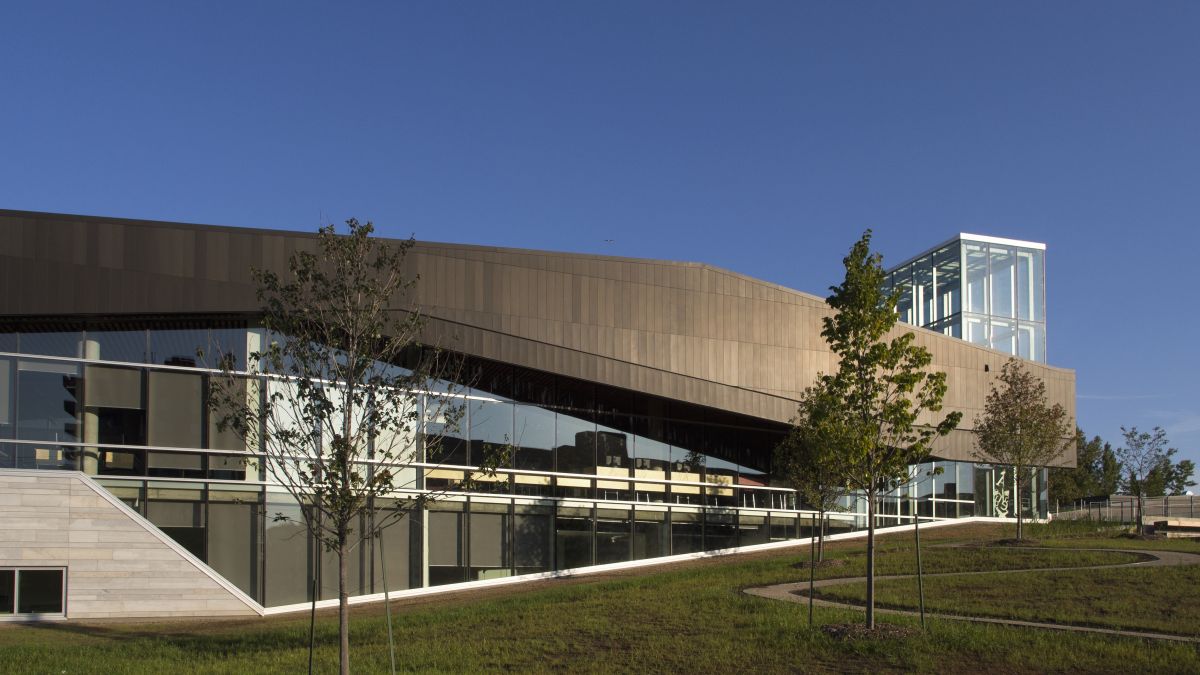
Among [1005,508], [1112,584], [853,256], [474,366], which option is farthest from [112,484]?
[1005,508]

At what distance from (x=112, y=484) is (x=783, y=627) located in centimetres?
1794

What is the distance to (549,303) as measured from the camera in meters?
36.2

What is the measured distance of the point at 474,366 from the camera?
34500mm

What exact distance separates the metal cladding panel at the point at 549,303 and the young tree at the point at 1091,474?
48905 mm

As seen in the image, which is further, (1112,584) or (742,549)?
(742,549)

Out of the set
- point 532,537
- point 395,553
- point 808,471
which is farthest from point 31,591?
point 808,471

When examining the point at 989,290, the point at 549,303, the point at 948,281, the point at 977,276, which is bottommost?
the point at 549,303

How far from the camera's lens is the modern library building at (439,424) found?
92.8 ft

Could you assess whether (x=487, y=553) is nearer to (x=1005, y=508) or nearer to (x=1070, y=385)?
(x=1005, y=508)

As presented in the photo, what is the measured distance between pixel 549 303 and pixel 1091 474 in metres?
80.3

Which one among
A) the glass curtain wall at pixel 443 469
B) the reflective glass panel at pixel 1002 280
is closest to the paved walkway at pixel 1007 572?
the glass curtain wall at pixel 443 469

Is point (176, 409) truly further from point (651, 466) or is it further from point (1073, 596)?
point (1073, 596)

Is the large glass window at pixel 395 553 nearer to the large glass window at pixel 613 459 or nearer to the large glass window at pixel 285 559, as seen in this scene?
the large glass window at pixel 285 559

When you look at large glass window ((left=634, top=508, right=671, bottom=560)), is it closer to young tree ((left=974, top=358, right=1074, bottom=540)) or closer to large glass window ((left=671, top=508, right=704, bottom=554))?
large glass window ((left=671, top=508, right=704, bottom=554))
